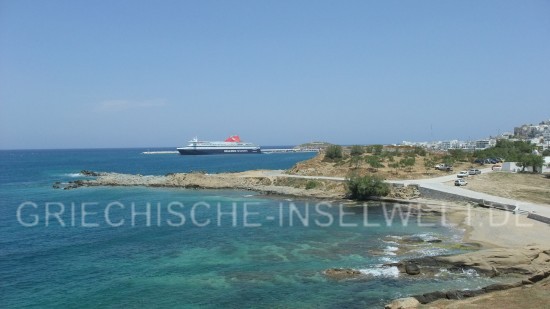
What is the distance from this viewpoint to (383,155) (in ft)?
255

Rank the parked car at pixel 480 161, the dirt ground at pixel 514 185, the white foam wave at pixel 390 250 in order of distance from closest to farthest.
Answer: the white foam wave at pixel 390 250, the dirt ground at pixel 514 185, the parked car at pixel 480 161

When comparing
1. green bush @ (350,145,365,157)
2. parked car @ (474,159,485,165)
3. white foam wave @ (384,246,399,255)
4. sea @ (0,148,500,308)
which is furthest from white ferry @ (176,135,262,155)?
white foam wave @ (384,246,399,255)

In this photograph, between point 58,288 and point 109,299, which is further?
point 58,288

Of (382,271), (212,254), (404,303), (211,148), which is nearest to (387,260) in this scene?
(382,271)

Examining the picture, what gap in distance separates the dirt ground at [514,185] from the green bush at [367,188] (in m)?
9.36

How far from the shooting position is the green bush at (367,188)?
4878cm

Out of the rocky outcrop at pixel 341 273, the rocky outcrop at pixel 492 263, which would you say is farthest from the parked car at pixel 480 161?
the rocky outcrop at pixel 341 273

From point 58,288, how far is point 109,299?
11.5 feet

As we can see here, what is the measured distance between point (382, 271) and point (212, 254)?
10788 mm

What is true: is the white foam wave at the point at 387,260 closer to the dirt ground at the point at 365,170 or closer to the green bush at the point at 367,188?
the green bush at the point at 367,188

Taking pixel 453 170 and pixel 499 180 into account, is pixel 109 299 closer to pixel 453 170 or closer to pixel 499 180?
pixel 499 180

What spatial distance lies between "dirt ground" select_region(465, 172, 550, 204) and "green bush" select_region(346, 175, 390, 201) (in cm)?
936

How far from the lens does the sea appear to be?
21.3m

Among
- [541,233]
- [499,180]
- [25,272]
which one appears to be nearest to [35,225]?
[25,272]
